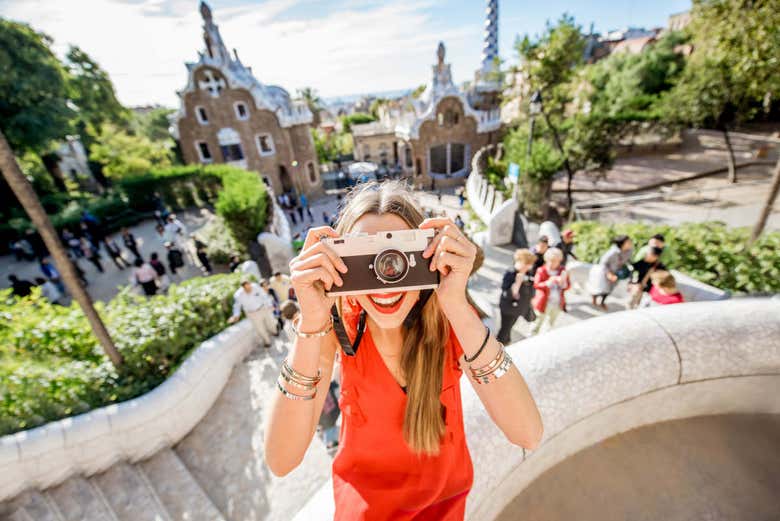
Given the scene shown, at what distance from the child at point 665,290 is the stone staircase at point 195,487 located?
4429 millimetres

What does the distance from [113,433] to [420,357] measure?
4.31m

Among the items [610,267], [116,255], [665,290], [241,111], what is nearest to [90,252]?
[116,255]

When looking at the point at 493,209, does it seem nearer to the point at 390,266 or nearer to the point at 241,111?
the point at 390,266

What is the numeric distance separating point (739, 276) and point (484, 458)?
239 inches

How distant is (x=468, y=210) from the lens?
1628 centimetres

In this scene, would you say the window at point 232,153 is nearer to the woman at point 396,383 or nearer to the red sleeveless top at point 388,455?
the woman at point 396,383

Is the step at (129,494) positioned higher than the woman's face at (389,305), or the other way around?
the woman's face at (389,305)

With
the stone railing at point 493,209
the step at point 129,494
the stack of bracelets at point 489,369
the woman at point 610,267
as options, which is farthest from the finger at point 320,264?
the stone railing at point 493,209

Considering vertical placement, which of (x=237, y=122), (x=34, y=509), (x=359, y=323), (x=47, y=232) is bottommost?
(x=34, y=509)

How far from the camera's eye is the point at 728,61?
13.9 m

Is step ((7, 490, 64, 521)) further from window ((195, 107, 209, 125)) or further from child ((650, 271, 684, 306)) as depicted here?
window ((195, 107, 209, 125))

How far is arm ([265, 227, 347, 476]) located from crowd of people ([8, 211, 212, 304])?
9.03m

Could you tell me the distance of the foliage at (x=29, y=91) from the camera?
15.4 m

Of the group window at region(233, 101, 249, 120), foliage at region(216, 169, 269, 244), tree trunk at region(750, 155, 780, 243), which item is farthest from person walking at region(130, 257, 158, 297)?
window at region(233, 101, 249, 120)
